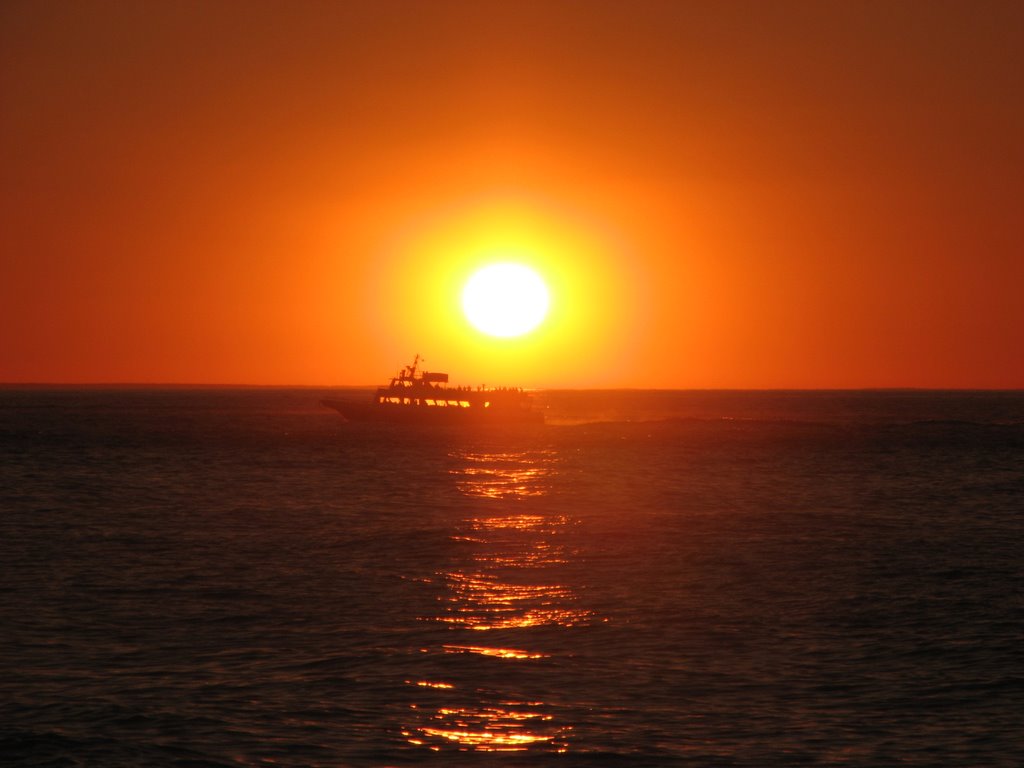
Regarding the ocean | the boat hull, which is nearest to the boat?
the boat hull

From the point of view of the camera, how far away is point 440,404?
589 feet

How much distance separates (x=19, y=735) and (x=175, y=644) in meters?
6.74

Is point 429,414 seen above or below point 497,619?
above

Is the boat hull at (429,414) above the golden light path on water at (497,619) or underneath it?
above

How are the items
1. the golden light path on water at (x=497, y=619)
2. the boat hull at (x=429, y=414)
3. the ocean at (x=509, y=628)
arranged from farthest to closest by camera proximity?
1. the boat hull at (x=429, y=414)
2. the golden light path on water at (x=497, y=619)
3. the ocean at (x=509, y=628)

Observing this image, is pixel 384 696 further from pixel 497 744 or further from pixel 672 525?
pixel 672 525

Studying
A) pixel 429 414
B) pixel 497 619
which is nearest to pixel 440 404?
pixel 429 414

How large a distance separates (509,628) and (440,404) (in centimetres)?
15239

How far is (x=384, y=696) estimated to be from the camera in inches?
842

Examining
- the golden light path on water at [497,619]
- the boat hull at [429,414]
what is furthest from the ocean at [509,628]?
the boat hull at [429,414]

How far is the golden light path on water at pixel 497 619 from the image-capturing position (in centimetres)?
1917

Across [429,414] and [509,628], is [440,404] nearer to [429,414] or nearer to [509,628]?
[429,414]

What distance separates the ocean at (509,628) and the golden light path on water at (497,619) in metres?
0.09

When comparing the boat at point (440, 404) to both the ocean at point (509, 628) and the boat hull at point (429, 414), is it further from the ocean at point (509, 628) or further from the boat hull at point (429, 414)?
the ocean at point (509, 628)
